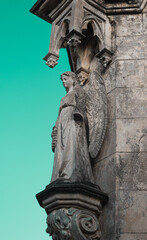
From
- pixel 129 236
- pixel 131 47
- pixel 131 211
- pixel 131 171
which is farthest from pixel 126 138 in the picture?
pixel 131 47

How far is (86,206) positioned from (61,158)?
941 millimetres

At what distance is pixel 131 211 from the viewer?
716 cm

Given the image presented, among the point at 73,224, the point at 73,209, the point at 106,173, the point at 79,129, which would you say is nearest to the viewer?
the point at 73,224

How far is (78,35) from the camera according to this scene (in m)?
8.66

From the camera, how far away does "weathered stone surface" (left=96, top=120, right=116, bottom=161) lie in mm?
7894

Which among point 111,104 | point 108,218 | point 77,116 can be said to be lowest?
point 108,218

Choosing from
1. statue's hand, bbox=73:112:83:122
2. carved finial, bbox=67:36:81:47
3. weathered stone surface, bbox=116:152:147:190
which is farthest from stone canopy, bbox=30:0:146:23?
weathered stone surface, bbox=116:152:147:190

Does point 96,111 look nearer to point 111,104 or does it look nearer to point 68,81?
point 111,104

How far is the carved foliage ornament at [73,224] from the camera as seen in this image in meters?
6.93

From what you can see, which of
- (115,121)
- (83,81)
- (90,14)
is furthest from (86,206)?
(90,14)

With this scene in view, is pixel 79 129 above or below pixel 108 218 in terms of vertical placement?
above

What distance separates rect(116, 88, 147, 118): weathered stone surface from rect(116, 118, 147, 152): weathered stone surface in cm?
12

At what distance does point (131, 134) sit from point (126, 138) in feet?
0.37

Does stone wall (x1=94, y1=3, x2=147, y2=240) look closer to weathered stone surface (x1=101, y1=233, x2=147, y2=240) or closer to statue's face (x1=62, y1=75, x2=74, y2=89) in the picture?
weathered stone surface (x1=101, y1=233, x2=147, y2=240)
